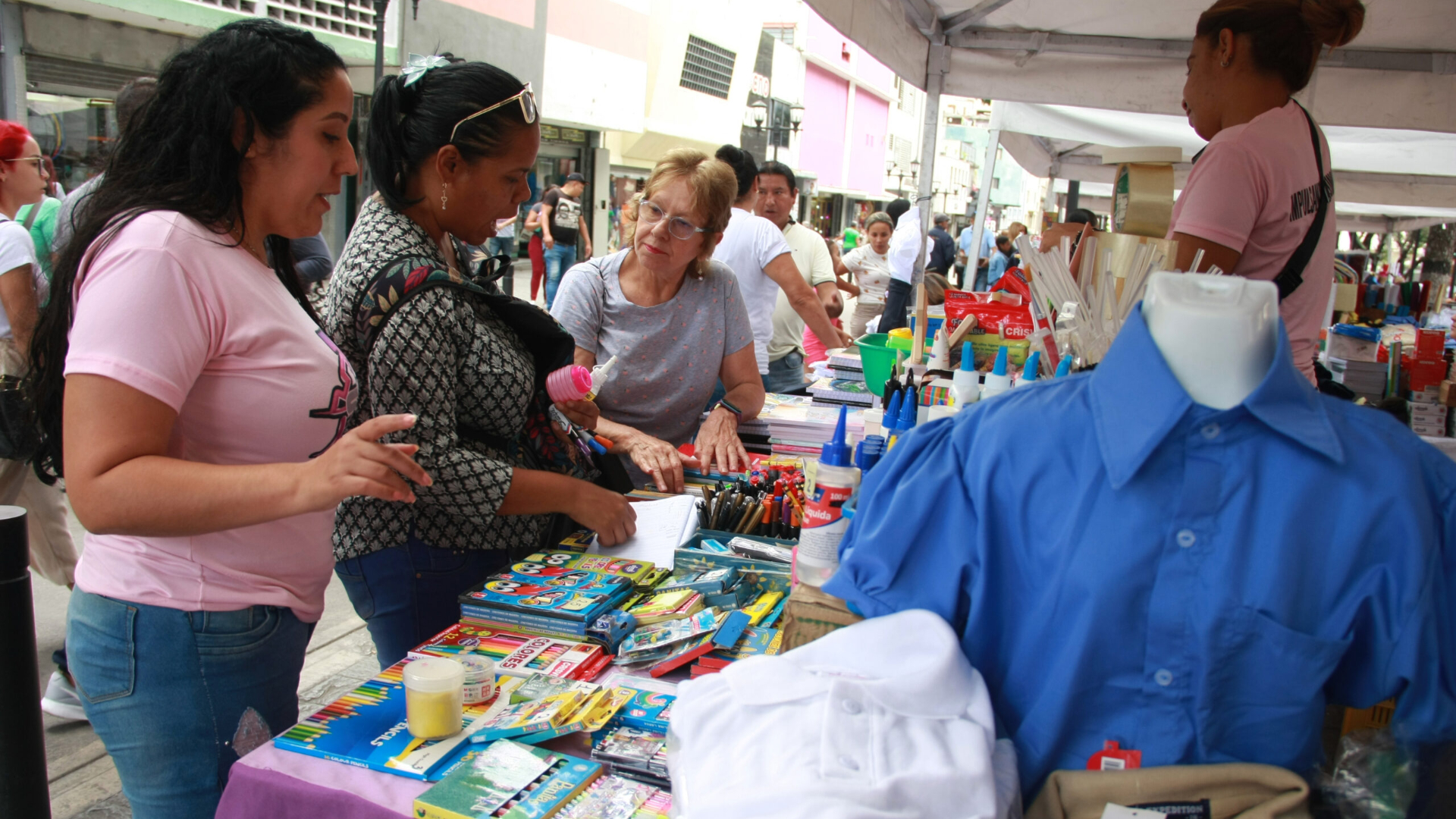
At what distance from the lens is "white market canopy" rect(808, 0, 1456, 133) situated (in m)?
3.95

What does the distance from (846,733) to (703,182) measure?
2014 mm

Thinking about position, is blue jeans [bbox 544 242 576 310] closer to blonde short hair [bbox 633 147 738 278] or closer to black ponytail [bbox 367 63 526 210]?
blonde short hair [bbox 633 147 738 278]

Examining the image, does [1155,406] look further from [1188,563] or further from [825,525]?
[825,525]

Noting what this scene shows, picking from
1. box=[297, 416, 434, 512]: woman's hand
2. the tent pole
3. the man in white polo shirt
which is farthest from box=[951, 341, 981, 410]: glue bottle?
the tent pole

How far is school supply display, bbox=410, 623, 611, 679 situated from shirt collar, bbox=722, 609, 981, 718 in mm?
593

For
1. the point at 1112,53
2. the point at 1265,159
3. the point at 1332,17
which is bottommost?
the point at 1265,159

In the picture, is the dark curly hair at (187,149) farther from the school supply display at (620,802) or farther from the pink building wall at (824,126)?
the pink building wall at (824,126)

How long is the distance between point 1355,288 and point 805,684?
278 inches

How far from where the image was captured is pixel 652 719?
1402 millimetres

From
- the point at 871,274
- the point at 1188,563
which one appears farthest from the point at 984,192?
the point at 1188,563

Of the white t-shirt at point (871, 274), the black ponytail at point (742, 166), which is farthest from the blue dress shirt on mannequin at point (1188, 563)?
the white t-shirt at point (871, 274)

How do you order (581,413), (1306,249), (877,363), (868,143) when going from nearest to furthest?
(1306,249) < (581,413) < (877,363) < (868,143)

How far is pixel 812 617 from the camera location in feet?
4.12

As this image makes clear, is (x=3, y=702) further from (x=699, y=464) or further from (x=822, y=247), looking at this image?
(x=822, y=247)
